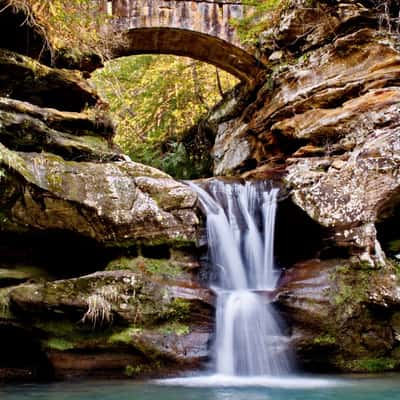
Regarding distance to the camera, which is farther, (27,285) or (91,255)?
(91,255)

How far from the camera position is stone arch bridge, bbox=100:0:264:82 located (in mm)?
9656

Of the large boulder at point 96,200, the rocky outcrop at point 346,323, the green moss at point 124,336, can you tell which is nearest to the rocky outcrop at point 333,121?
the rocky outcrop at point 346,323

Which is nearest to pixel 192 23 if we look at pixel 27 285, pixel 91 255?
pixel 91 255

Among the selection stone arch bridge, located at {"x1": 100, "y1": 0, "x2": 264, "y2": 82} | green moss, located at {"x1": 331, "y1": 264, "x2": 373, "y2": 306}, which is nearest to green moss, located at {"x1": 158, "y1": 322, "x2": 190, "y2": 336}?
green moss, located at {"x1": 331, "y1": 264, "x2": 373, "y2": 306}

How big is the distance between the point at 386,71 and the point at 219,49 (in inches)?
141

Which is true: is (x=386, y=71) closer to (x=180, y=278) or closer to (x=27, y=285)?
(x=180, y=278)

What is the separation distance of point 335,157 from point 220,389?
178 inches

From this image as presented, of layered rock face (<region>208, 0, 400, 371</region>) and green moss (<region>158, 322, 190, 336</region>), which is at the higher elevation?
layered rock face (<region>208, 0, 400, 371</region>)

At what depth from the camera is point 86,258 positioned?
683 centimetres

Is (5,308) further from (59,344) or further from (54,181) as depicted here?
(54,181)

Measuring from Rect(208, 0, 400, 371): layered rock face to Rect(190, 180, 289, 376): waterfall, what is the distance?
1.05 feet

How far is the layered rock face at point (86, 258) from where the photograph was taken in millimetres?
5738

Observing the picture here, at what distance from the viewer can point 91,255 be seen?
22.2 ft

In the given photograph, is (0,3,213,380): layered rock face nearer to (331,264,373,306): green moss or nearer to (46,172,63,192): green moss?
(46,172,63,192): green moss
